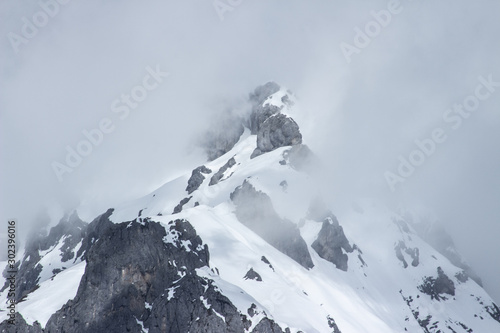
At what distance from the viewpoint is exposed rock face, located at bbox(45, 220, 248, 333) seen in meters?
143

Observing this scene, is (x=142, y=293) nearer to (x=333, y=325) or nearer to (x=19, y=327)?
(x=19, y=327)

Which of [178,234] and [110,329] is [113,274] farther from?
[178,234]

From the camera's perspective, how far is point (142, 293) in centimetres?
15150

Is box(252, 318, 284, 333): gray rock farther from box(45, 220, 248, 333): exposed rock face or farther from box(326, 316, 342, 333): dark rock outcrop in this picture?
box(326, 316, 342, 333): dark rock outcrop

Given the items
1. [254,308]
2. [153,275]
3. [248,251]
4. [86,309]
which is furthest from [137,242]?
[248,251]

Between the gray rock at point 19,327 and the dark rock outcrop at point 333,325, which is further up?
the gray rock at point 19,327

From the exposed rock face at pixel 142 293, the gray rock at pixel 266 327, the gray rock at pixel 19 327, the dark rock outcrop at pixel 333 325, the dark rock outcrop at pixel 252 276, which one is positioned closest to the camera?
the gray rock at pixel 266 327

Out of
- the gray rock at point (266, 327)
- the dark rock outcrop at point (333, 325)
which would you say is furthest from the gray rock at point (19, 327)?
the dark rock outcrop at point (333, 325)

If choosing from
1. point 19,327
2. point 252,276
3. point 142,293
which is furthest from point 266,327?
point 19,327

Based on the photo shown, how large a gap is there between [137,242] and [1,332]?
3483 centimetres

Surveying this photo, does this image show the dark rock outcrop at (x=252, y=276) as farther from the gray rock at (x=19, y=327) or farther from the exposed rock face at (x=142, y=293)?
the gray rock at (x=19, y=327)

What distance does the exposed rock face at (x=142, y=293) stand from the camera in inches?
5615

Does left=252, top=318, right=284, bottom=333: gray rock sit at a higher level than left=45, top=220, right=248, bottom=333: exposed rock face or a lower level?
lower

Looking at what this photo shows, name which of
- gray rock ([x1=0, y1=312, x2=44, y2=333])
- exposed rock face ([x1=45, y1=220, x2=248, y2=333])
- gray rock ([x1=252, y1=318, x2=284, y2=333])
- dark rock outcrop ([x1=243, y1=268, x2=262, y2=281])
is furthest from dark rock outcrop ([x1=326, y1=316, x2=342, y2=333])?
gray rock ([x1=0, y1=312, x2=44, y2=333])
